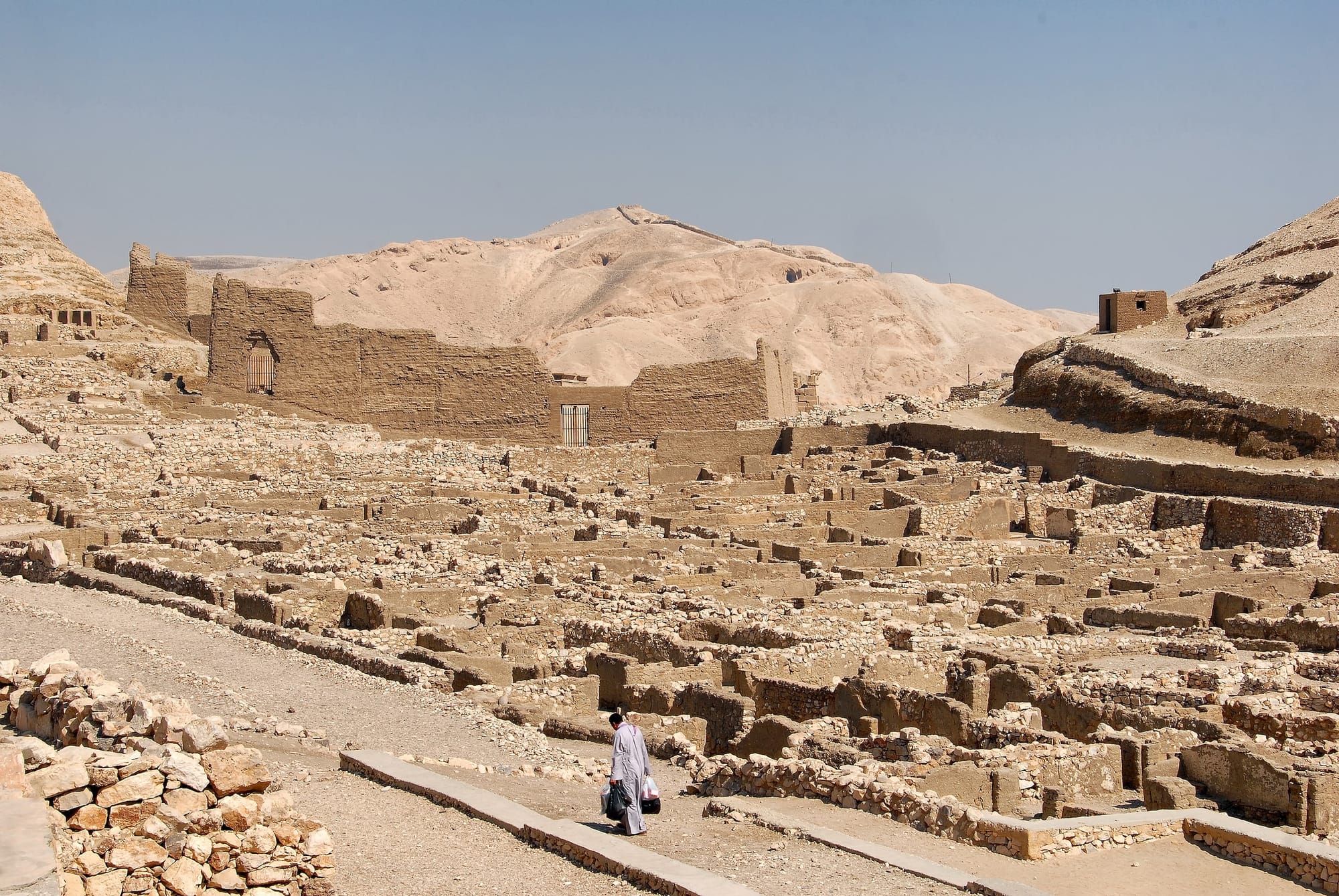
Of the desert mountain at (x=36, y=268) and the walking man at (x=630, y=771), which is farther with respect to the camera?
the desert mountain at (x=36, y=268)

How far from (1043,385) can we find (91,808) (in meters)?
34.7

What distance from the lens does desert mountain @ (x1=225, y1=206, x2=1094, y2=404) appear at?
75.8 m

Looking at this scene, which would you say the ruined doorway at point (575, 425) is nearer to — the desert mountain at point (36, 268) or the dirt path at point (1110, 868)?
the desert mountain at point (36, 268)

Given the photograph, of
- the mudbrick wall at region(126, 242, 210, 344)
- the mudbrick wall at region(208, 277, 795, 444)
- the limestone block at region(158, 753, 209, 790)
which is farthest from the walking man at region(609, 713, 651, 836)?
the mudbrick wall at region(126, 242, 210, 344)

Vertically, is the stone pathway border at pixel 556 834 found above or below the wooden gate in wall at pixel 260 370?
below

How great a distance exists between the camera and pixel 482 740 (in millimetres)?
11617

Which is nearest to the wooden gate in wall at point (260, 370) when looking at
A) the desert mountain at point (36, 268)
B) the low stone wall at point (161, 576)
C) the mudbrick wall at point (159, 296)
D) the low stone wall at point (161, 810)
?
the mudbrick wall at point (159, 296)

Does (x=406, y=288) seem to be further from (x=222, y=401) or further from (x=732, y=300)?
(x=222, y=401)

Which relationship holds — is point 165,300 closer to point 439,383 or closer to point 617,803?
point 439,383

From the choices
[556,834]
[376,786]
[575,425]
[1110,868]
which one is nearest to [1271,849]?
[1110,868]

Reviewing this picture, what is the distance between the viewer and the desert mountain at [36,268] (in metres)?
40.1

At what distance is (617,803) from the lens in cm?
865

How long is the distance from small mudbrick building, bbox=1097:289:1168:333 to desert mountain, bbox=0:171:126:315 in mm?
27943

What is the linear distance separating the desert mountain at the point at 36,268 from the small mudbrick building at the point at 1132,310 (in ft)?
91.7
